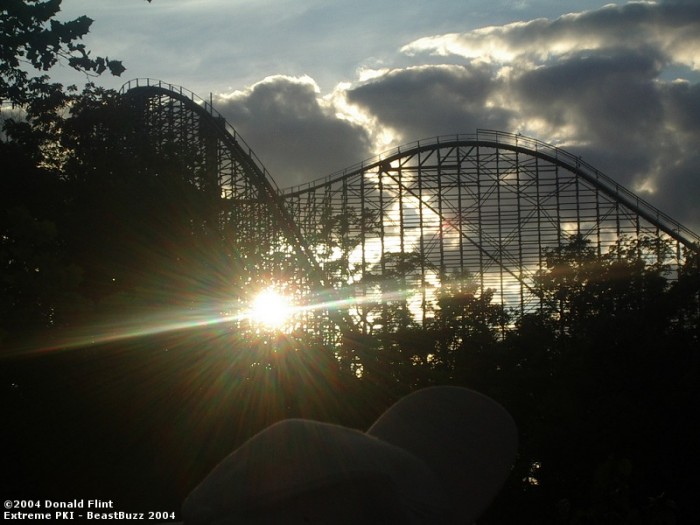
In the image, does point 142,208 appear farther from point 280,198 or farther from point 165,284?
point 280,198

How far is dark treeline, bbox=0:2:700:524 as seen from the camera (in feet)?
21.3

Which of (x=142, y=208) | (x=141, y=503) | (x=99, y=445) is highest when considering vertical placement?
(x=142, y=208)

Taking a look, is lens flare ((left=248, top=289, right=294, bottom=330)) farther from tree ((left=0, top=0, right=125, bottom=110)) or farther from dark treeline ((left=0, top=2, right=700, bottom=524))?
tree ((left=0, top=0, right=125, bottom=110))

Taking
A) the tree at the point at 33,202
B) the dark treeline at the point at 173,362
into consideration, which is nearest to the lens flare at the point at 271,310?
the dark treeline at the point at 173,362

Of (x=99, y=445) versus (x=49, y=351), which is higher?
(x=49, y=351)

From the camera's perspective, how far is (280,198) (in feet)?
58.9

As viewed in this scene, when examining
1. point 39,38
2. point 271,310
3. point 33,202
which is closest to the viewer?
point 39,38

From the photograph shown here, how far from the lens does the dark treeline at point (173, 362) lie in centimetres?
649

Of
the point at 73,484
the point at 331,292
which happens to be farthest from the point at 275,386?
the point at 331,292

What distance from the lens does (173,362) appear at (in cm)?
752

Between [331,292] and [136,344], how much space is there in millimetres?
8752

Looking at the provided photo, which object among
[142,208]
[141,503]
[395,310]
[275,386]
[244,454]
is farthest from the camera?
[395,310]

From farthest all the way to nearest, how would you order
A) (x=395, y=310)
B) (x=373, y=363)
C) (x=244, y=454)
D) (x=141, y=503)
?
(x=395, y=310), (x=373, y=363), (x=141, y=503), (x=244, y=454)

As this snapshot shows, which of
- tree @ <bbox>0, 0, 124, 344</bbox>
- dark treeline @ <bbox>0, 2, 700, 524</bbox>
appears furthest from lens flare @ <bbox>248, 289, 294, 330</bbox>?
tree @ <bbox>0, 0, 124, 344</bbox>
